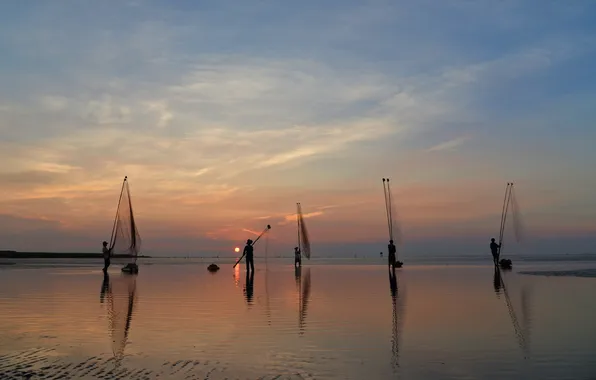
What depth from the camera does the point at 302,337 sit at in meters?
13.7

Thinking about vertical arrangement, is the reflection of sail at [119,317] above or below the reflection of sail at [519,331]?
above

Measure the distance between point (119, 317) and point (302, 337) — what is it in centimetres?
654

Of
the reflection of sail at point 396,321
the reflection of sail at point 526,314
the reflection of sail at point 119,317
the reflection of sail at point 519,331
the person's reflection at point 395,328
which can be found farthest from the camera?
the reflection of sail at point 526,314

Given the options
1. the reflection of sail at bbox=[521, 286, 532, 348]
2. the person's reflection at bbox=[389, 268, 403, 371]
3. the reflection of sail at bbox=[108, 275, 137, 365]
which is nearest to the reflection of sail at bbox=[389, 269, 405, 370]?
the person's reflection at bbox=[389, 268, 403, 371]

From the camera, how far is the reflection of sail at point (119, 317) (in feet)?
40.9

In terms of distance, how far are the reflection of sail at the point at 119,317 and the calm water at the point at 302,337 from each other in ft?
0.12

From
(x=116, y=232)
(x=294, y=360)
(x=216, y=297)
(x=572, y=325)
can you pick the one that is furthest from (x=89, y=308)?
(x=116, y=232)

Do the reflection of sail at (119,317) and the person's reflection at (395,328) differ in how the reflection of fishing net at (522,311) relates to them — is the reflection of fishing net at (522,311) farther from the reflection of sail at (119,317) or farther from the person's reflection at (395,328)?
the reflection of sail at (119,317)

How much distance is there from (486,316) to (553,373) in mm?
7535

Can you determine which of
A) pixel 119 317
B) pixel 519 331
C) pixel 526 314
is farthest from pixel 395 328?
pixel 119 317

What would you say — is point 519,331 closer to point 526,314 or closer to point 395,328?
point 395,328

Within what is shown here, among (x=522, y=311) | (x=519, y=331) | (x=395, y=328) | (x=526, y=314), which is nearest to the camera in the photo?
(x=519, y=331)

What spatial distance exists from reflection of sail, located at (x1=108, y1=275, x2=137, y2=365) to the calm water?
38 millimetres

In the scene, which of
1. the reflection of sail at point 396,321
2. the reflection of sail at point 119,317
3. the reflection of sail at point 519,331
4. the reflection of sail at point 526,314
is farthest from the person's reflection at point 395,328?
the reflection of sail at point 119,317
